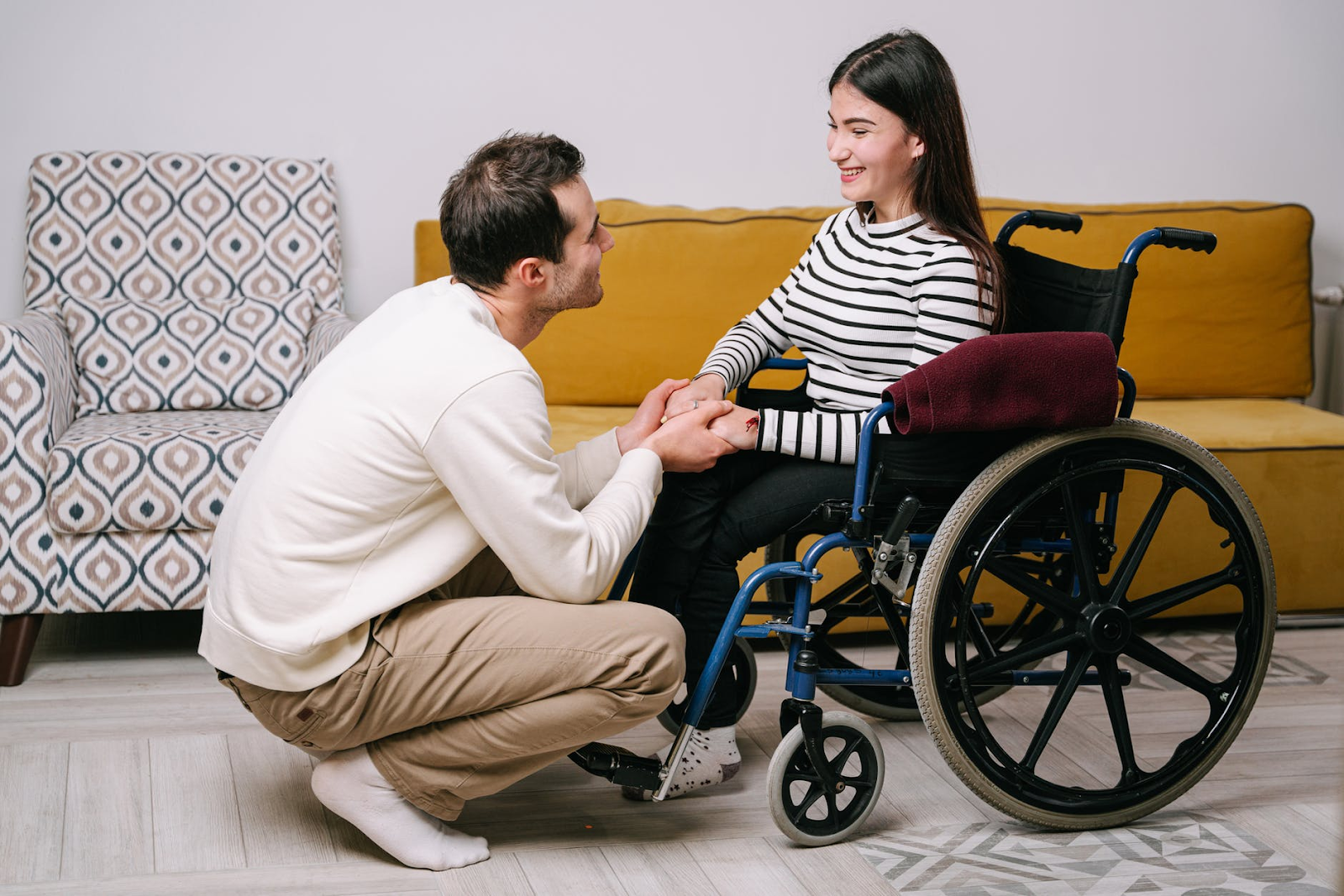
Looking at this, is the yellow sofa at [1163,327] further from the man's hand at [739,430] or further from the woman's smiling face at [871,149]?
the woman's smiling face at [871,149]

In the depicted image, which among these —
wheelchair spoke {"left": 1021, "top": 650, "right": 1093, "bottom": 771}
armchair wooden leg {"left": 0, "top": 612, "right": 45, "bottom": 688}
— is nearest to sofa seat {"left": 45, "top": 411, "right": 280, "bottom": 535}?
armchair wooden leg {"left": 0, "top": 612, "right": 45, "bottom": 688}

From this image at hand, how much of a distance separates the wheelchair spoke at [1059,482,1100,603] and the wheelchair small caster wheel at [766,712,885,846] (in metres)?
0.34

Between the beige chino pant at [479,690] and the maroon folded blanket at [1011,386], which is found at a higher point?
the maroon folded blanket at [1011,386]

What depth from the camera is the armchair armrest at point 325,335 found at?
265cm

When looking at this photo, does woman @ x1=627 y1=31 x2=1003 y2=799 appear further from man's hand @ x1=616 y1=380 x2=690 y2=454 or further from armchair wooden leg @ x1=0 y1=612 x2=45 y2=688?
armchair wooden leg @ x1=0 y1=612 x2=45 y2=688

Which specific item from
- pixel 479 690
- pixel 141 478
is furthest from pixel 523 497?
pixel 141 478

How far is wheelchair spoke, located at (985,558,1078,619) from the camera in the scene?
5.66 feet

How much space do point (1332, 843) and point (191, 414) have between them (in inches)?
84.6

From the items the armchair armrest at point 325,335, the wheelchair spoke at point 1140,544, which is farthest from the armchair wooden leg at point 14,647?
the wheelchair spoke at point 1140,544

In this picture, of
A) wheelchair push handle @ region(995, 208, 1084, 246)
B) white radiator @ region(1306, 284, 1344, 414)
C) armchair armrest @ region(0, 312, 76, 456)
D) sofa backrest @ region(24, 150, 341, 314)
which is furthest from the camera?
white radiator @ region(1306, 284, 1344, 414)

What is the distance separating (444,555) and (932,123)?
0.89m

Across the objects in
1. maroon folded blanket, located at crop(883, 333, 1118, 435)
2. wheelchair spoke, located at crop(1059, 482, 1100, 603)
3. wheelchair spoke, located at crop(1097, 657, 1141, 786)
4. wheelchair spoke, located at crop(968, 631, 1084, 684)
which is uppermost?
maroon folded blanket, located at crop(883, 333, 1118, 435)

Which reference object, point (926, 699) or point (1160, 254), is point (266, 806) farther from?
point (1160, 254)

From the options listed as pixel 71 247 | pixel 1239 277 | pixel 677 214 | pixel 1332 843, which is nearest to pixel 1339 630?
pixel 1239 277
